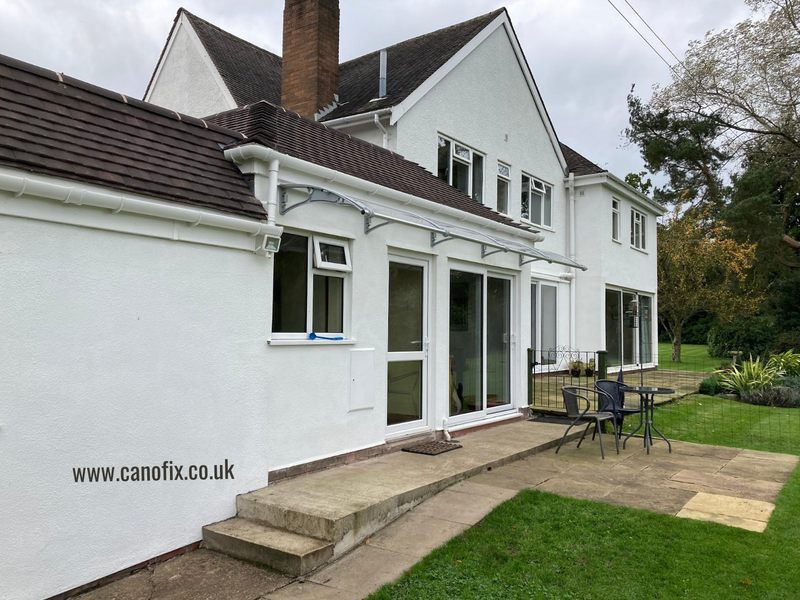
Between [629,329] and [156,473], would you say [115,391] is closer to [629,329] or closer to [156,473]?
[156,473]

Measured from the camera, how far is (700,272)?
24734mm

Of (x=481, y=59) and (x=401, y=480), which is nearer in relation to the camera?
(x=401, y=480)

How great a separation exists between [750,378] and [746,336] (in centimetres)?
1279

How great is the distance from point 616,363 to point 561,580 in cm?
1555

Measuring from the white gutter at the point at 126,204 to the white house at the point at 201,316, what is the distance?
1 centimetres

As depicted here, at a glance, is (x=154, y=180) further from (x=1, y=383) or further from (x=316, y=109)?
(x=316, y=109)

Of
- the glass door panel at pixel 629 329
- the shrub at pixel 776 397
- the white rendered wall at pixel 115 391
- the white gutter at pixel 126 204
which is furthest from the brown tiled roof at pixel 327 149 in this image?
the glass door panel at pixel 629 329

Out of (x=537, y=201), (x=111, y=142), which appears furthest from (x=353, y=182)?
(x=537, y=201)

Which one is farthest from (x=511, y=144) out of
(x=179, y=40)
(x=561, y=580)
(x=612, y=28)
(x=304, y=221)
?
(x=561, y=580)

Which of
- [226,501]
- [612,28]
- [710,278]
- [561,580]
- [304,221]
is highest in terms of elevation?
[612,28]

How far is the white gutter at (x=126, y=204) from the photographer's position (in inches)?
147

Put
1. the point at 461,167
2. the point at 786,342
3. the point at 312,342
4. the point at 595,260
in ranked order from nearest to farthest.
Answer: the point at 312,342 < the point at 461,167 < the point at 595,260 < the point at 786,342

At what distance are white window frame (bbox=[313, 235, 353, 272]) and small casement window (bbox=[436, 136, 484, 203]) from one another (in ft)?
24.2

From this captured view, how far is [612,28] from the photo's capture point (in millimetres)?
12109
